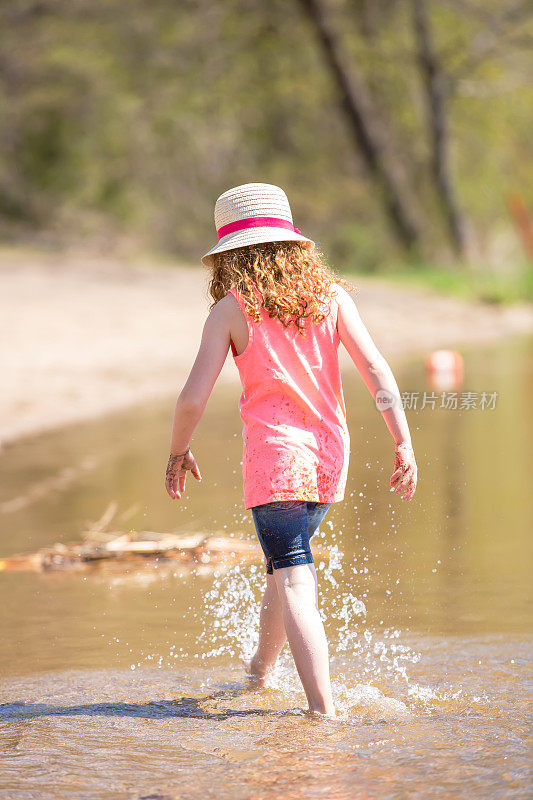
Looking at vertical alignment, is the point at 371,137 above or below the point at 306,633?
above

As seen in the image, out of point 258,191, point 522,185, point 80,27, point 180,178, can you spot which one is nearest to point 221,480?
point 258,191

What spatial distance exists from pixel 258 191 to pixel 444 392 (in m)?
6.54

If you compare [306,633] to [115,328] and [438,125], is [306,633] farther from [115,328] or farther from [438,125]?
[438,125]

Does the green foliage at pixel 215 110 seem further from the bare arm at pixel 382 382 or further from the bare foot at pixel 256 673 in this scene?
the bare arm at pixel 382 382

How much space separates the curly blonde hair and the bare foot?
1.05m

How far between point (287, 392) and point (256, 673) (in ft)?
3.03

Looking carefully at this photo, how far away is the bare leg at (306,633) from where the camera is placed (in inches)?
124

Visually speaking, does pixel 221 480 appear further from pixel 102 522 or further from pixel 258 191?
pixel 258 191

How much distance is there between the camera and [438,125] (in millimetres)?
21969

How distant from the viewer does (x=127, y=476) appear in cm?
658

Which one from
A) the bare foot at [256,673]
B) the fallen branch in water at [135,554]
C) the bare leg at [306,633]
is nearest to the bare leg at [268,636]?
the bare foot at [256,673]

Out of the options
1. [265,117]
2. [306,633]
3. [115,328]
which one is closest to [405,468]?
[306,633]

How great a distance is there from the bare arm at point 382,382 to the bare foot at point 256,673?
72 cm

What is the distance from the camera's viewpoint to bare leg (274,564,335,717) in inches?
124
